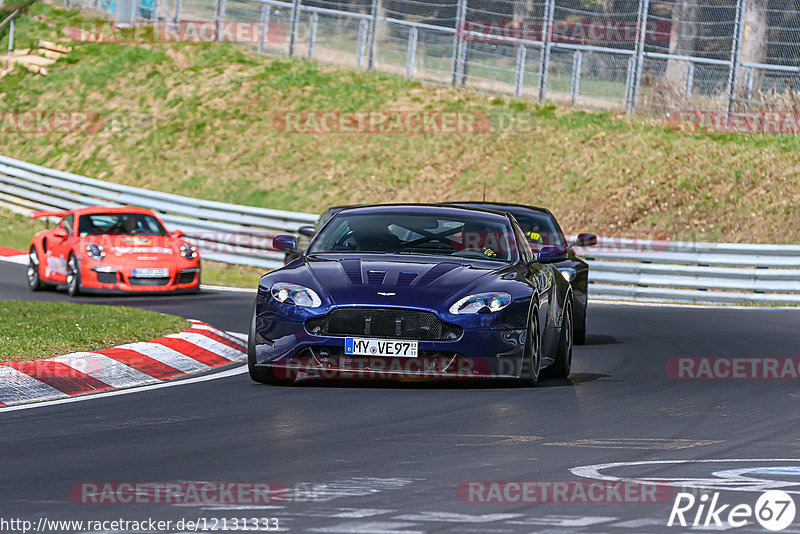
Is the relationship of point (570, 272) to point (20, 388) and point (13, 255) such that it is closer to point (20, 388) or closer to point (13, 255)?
point (20, 388)

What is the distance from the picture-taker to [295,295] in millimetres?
9758

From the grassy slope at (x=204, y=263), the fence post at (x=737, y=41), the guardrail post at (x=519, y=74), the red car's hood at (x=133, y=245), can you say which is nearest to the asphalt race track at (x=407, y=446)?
the red car's hood at (x=133, y=245)

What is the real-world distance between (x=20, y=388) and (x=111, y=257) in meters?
10.3

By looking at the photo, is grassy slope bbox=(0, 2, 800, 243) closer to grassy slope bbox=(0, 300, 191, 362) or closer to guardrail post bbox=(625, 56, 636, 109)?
guardrail post bbox=(625, 56, 636, 109)

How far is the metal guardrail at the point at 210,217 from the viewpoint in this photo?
25.5 meters

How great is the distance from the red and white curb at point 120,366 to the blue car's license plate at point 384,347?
73.6 inches

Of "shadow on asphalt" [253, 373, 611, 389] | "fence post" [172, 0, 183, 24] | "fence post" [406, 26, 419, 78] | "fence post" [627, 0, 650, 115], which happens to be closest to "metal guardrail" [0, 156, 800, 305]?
"fence post" [627, 0, 650, 115]

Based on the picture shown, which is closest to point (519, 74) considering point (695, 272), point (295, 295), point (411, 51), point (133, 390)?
point (411, 51)

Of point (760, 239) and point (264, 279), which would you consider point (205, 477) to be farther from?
point (760, 239)

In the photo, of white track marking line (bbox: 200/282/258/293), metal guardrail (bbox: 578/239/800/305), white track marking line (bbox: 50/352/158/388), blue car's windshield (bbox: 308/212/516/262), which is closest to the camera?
white track marking line (bbox: 50/352/158/388)

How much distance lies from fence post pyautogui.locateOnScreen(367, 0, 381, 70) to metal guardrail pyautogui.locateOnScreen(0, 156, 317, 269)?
8189 mm

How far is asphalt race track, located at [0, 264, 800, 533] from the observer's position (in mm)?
5504

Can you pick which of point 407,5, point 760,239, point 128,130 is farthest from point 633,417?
point 128,130

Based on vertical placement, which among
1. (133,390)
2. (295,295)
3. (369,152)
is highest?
(369,152)
